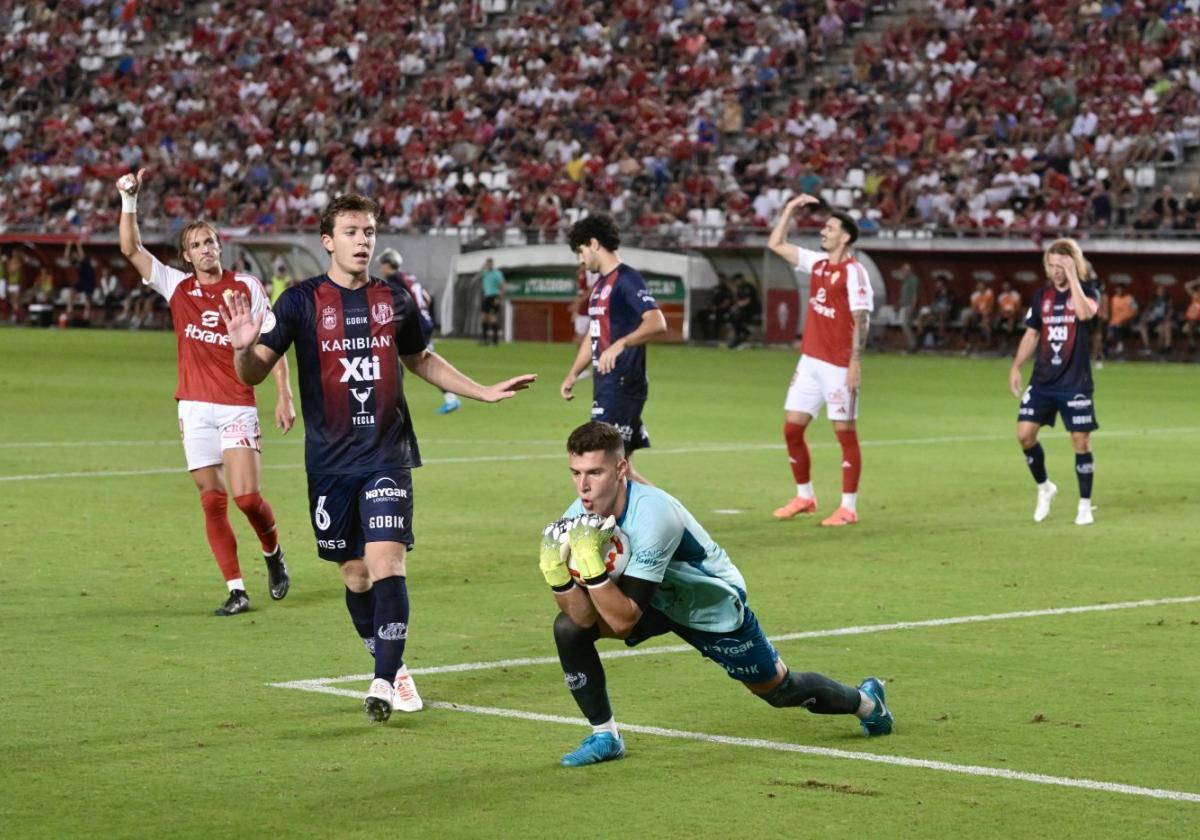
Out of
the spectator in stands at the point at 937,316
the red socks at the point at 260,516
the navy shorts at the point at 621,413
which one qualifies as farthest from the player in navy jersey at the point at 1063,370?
the spectator in stands at the point at 937,316

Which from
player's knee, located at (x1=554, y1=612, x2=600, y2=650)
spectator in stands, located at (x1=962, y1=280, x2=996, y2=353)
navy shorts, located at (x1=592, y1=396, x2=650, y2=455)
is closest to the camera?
player's knee, located at (x1=554, y1=612, x2=600, y2=650)

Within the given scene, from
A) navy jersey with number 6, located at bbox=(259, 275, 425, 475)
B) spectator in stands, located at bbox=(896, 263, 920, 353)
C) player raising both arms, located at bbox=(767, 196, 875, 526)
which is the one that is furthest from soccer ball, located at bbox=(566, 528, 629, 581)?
spectator in stands, located at bbox=(896, 263, 920, 353)

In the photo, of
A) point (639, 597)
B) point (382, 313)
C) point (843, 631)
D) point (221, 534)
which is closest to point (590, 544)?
point (639, 597)

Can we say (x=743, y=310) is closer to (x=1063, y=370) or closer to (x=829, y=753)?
(x=1063, y=370)

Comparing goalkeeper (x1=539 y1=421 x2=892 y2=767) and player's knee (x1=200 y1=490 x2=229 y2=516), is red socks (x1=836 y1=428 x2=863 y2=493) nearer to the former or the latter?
player's knee (x1=200 y1=490 x2=229 y2=516)

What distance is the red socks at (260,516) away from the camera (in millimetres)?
10719

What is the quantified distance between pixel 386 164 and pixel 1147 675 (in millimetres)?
45103

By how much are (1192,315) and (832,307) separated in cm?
2578

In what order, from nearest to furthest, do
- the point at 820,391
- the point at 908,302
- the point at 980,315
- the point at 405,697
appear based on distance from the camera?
the point at 405,697 → the point at 820,391 → the point at 980,315 → the point at 908,302

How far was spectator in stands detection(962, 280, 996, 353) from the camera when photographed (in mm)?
41375

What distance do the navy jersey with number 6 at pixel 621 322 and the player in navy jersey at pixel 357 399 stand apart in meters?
5.24

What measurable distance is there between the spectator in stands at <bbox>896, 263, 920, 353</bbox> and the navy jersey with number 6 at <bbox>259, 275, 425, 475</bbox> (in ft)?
113

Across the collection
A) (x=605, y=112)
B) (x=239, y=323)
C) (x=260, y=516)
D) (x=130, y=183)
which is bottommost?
(x=260, y=516)

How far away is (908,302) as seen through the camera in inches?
1660
